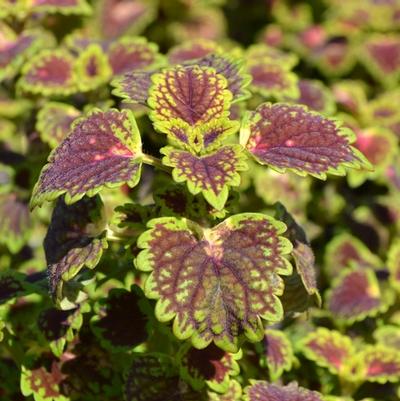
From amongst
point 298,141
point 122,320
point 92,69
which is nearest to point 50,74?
point 92,69

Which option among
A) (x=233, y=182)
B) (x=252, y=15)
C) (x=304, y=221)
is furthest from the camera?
(x=252, y=15)

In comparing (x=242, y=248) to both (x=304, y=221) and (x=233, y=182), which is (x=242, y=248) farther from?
(x=304, y=221)

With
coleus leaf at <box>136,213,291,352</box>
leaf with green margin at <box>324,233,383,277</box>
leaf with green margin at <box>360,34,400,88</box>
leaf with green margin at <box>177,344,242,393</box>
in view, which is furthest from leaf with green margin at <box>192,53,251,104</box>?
leaf with green margin at <box>360,34,400,88</box>

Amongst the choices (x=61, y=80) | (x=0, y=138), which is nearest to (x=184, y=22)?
(x=0, y=138)

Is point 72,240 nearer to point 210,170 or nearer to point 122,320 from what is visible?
point 122,320

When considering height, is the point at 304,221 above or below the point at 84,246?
below

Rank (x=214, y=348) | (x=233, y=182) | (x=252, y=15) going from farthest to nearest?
(x=252, y=15) → (x=214, y=348) → (x=233, y=182)
